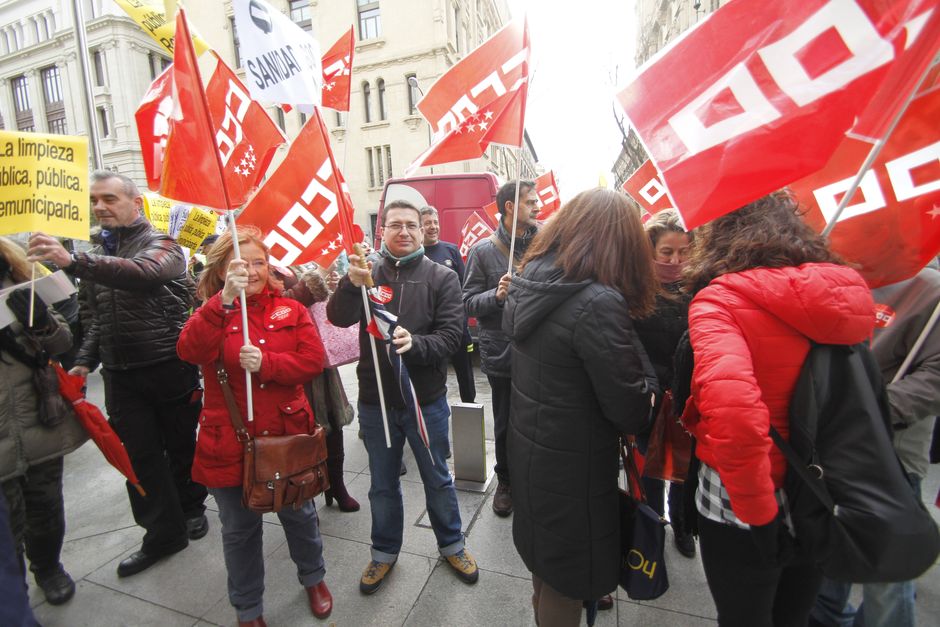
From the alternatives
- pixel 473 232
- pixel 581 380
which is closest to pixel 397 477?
pixel 581 380

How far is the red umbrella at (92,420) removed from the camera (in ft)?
7.64

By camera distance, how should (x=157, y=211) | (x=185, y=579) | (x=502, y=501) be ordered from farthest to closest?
(x=157, y=211) < (x=502, y=501) < (x=185, y=579)

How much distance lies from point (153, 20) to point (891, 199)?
4.37 meters

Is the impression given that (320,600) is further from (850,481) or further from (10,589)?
(850,481)

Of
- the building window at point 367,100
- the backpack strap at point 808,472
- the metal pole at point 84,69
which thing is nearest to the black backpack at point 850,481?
the backpack strap at point 808,472

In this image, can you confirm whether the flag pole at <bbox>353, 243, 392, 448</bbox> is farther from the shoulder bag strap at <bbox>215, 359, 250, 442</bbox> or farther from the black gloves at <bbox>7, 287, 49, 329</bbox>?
the black gloves at <bbox>7, 287, 49, 329</bbox>

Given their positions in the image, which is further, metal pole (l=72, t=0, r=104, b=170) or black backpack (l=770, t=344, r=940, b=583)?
metal pole (l=72, t=0, r=104, b=170)

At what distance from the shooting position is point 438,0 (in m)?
26.0

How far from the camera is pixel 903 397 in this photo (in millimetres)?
1704

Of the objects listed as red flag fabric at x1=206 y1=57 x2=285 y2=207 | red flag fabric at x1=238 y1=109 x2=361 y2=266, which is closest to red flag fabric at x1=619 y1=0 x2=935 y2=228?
red flag fabric at x1=238 y1=109 x2=361 y2=266

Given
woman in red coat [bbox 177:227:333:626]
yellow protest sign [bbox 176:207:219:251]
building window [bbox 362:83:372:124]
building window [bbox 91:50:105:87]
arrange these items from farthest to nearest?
building window [bbox 362:83:372:124], building window [bbox 91:50:105:87], yellow protest sign [bbox 176:207:219:251], woman in red coat [bbox 177:227:333:626]

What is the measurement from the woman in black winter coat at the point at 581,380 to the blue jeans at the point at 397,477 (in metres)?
0.88

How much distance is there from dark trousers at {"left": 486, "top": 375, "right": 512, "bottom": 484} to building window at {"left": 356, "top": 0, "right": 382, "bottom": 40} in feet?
102

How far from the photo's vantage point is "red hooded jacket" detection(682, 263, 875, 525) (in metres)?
1.16
